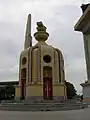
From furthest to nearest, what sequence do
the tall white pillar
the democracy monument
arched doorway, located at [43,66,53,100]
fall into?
arched doorway, located at [43,66,53,100]
the democracy monument
the tall white pillar

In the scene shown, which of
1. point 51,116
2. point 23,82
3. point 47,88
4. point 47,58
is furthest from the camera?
point 23,82

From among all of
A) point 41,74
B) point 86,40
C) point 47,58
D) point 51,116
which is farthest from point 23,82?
point 86,40

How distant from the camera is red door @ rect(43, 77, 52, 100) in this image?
2492 centimetres

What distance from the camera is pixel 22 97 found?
25969 mm

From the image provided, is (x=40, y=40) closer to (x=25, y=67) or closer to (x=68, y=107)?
(x=25, y=67)

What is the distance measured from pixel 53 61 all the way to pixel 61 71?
1.90m

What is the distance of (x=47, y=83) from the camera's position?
2552 centimetres

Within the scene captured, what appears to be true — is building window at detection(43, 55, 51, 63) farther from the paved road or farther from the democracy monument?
the paved road

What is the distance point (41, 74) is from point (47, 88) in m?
2.07

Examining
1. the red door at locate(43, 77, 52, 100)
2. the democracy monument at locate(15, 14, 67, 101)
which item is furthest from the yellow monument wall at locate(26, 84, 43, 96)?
the red door at locate(43, 77, 52, 100)

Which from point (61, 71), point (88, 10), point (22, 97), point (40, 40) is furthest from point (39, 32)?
point (88, 10)

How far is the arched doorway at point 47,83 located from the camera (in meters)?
24.9

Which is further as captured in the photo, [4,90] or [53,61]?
[4,90]

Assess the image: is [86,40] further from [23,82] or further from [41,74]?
[23,82]
